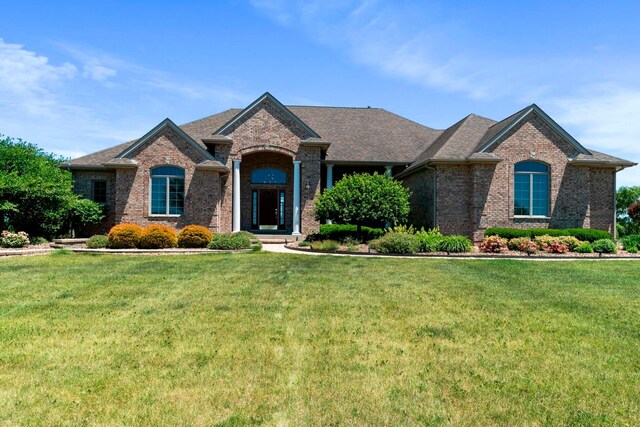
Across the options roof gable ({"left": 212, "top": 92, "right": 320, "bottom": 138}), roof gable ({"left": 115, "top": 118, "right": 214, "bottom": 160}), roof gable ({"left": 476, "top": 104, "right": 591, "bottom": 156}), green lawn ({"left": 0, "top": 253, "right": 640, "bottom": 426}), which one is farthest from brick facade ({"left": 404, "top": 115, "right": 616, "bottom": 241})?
roof gable ({"left": 115, "top": 118, "right": 214, "bottom": 160})

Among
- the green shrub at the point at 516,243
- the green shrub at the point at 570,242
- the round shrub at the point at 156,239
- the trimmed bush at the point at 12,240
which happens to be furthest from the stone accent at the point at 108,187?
the green shrub at the point at 570,242

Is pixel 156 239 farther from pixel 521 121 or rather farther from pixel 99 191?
pixel 521 121

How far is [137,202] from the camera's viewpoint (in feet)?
70.0

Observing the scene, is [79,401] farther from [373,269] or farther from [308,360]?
[373,269]

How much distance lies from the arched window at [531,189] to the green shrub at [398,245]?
6.81 metres

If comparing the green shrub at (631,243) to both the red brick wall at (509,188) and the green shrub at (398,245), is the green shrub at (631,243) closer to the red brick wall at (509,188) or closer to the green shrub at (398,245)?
the red brick wall at (509,188)

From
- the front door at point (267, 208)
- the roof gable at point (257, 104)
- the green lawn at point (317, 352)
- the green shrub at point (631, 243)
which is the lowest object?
the green lawn at point (317, 352)

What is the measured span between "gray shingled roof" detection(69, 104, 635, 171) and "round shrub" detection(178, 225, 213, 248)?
6.30m

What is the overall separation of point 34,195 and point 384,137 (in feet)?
63.4

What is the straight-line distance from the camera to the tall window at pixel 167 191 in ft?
→ 70.2

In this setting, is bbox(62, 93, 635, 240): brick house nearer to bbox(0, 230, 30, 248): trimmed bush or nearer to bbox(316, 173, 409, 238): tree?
bbox(316, 173, 409, 238): tree

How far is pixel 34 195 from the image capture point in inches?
767

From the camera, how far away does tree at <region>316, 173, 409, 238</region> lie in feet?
62.6

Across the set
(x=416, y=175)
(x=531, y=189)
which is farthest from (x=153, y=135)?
(x=531, y=189)
